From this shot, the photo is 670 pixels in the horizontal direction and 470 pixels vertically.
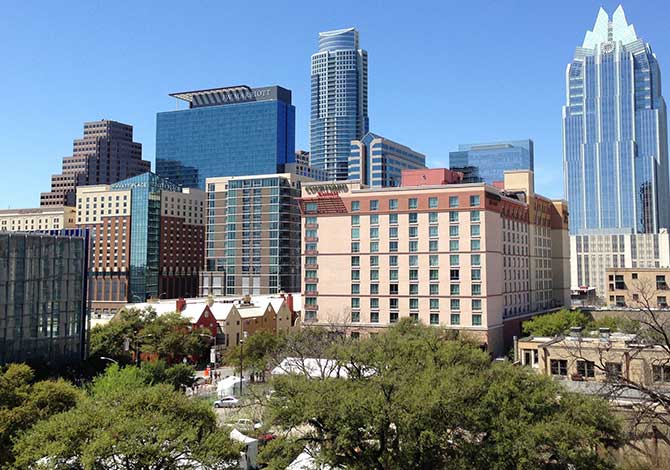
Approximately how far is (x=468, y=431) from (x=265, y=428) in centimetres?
1140

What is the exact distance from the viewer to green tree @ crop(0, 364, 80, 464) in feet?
123

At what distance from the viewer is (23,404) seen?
39969mm

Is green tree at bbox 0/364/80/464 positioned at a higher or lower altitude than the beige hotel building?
lower

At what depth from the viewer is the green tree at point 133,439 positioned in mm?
27219

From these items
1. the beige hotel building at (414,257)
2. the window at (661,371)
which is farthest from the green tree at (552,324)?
the window at (661,371)

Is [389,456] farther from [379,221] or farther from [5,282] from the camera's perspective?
[379,221]

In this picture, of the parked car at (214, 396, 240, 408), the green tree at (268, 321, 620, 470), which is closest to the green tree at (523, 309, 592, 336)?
the parked car at (214, 396, 240, 408)

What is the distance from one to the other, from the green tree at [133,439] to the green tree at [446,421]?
16.3 ft

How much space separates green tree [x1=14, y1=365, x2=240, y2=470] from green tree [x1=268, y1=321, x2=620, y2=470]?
16.3 ft

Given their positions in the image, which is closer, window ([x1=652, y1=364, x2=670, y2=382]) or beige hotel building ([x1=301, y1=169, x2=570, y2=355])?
window ([x1=652, y1=364, x2=670, y2=382])

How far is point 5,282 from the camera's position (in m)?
68.9

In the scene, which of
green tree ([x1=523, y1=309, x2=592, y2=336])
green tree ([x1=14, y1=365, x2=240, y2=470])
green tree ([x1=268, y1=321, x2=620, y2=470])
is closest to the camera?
green tree ([x1=14, y1=365, x2=240, y2=470])

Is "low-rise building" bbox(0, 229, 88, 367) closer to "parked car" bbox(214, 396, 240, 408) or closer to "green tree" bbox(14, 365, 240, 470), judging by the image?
"parked car" bbox(214, 396, 240, 408)

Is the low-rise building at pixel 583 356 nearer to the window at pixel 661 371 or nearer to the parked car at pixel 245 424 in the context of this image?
the window at pixel 661 371
